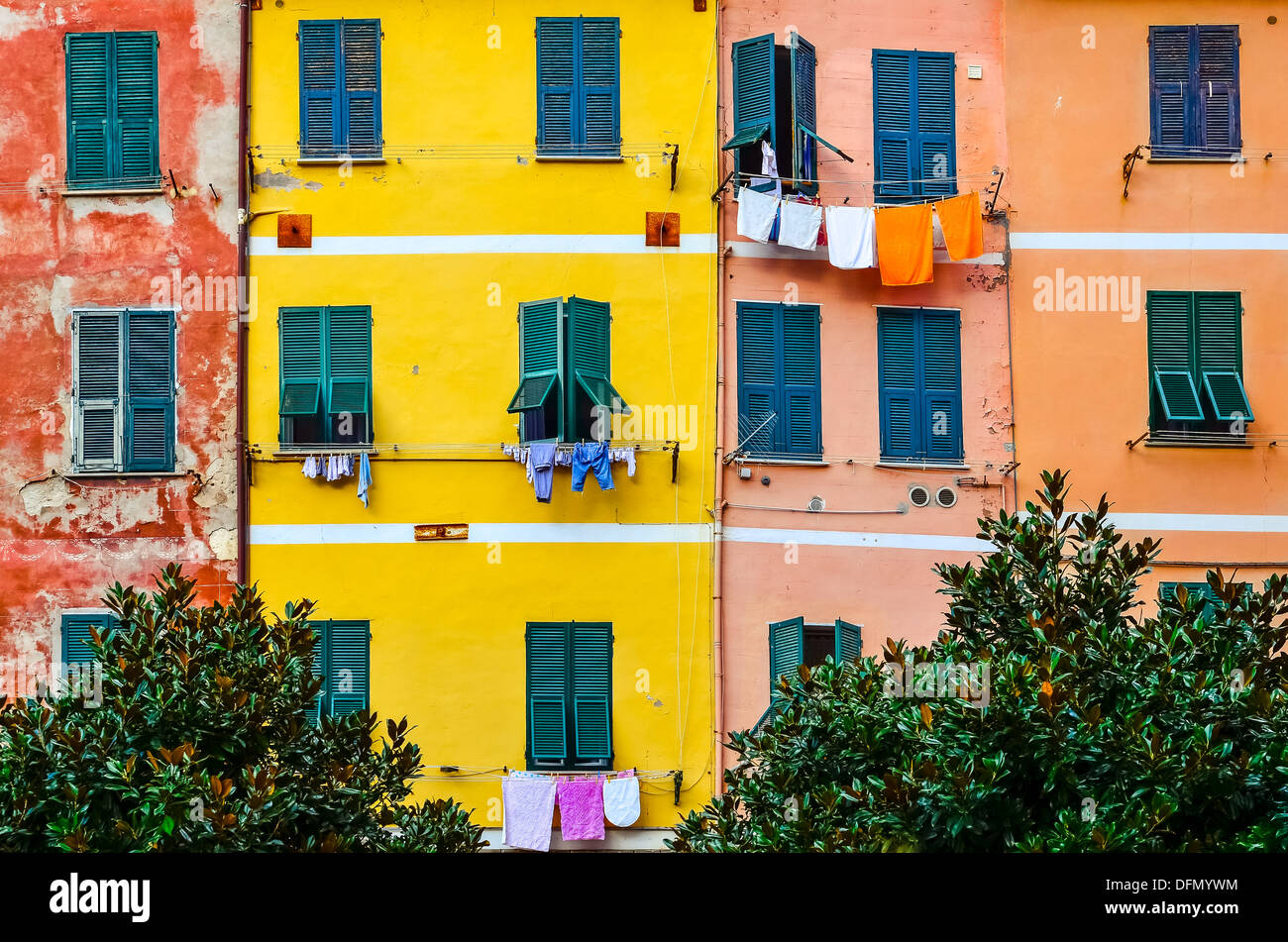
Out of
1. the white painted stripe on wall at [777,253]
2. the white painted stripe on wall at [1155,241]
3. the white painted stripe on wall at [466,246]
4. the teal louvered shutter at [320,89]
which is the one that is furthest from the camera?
the white painted stripe on wall at [1155,241]

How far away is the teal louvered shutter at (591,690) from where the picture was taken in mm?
18844

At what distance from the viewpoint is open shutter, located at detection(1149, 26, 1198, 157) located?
20438mm

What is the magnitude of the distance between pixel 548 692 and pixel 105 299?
271 inches

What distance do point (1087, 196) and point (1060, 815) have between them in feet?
33.1

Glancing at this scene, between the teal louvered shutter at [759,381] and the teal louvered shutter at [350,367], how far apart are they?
14.1 feet

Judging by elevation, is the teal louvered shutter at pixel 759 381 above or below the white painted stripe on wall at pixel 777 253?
below

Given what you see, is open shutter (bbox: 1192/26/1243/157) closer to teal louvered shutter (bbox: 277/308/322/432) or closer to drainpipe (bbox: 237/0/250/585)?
teal louvered shutter (bbox: 277/308/322/432)

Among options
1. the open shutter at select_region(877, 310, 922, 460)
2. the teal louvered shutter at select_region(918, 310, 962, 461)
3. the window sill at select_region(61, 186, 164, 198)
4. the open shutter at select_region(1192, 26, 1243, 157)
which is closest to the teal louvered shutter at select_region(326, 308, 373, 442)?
the window sill at select_region(61, 186, 164, 198)

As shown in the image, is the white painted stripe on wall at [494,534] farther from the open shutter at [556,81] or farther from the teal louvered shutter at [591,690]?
the open shutter at [556,81]

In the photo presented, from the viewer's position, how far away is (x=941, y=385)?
781 inches

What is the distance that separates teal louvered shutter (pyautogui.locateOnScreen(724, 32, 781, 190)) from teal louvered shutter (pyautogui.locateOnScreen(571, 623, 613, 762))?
554cm

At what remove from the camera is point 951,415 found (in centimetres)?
1980

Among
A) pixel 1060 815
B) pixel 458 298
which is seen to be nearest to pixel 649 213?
pixel 458 298

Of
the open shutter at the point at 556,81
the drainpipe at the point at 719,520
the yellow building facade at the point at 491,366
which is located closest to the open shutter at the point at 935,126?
the drainpipe at the point at 719,520
